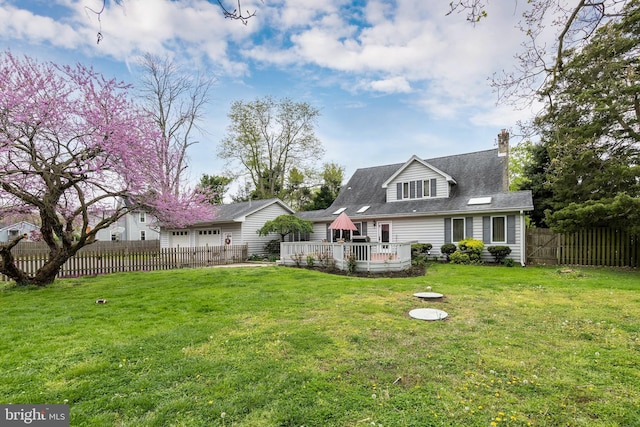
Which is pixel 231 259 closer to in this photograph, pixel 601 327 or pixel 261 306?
pixel 261 306

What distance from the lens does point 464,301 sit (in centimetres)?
684

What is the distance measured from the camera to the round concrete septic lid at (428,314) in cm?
553

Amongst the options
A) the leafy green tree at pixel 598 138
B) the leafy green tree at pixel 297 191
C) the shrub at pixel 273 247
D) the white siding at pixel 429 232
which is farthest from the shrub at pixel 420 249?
the leafy green tree at pixel 297 191

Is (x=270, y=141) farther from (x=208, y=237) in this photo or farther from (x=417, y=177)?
(x=417, y=177)

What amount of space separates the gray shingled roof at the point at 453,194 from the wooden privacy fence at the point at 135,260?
6.42 metres

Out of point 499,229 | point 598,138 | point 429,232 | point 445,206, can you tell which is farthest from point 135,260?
point 598,138

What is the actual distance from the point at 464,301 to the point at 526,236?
10.5m

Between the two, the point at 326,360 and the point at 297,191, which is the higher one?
the point at 297,191

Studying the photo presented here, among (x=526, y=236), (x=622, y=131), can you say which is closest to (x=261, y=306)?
(x=526, y=236)
